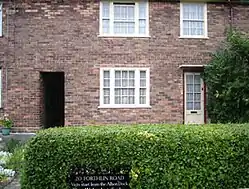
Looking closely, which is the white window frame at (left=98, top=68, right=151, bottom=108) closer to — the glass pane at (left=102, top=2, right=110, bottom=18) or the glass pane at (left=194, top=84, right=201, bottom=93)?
the glass pane at (left=194, top=84, right=201, bottom=93)

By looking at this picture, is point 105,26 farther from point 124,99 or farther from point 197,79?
point 197,79

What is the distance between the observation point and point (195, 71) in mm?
18000

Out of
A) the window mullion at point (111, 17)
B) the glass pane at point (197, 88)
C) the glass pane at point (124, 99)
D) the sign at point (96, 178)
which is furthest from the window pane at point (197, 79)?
the sign at point (96, 178)

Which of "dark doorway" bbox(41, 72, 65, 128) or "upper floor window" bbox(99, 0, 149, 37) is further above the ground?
"upper floor window" bbox(99, 0, 149, 37)

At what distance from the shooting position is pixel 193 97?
711 inches

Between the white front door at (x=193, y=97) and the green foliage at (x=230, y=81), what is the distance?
3.23ft

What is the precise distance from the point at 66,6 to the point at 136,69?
175 inches

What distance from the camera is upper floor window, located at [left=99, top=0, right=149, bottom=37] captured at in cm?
1752

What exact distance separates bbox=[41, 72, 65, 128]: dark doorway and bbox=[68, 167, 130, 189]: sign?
12.2 m

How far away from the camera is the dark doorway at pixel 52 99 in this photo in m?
18.3

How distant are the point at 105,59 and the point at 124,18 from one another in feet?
7.24

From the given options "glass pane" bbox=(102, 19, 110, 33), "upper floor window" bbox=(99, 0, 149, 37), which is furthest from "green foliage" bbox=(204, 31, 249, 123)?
"glass pane" bbox=(102, 19, 110, 33)

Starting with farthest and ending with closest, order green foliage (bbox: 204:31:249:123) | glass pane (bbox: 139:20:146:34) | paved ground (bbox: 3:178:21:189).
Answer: glass pane (bbox: 139:20:146:34) < green foliage (bbox: 204:31:249:123) < paved ground (bbox: 3:178:21:189)

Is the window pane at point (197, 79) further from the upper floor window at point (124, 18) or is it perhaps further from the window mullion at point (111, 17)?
the window mullion at point (111, 17)
